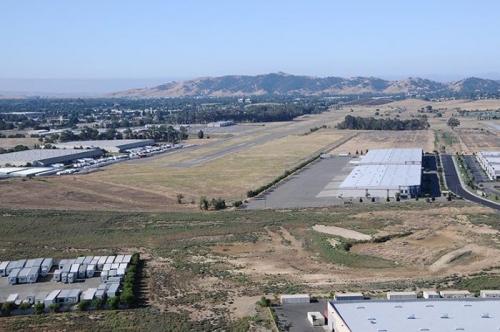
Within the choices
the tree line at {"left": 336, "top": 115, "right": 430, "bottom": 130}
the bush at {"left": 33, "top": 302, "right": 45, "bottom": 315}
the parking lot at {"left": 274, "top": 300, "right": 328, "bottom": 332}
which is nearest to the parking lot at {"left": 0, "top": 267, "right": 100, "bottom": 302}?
the bush at {"left": 33, "top": 302, "right": 45, "bottom": 315}

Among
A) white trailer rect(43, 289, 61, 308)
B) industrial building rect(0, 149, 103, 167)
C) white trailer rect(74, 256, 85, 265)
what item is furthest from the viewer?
industrial building rect(0, 149, 103, 167)

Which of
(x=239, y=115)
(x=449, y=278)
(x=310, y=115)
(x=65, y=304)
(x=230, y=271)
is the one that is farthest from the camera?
(x=310, y=115)

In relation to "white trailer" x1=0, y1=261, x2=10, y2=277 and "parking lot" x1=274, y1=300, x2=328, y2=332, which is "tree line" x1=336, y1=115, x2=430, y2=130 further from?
"parking lot" x1=274, y1=300, x2=328, y2=332

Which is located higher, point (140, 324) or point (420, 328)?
point (420, 328)

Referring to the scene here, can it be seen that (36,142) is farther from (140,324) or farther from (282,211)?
(140,324)

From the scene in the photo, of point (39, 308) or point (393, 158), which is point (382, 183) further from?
point (39, 308)

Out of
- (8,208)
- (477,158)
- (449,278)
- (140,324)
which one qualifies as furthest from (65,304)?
(477,158)
